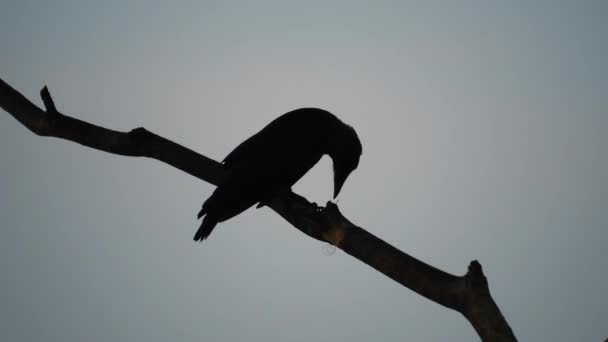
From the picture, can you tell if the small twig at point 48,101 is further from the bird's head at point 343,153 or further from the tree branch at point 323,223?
the bird's head at point 343,153

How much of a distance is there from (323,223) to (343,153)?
155 centimetres

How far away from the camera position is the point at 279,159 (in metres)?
4.14

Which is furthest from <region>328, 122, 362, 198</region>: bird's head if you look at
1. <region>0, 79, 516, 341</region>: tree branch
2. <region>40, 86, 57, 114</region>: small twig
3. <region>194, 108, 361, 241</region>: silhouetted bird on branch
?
<region>40, 86, 57, 114</region>: small twig

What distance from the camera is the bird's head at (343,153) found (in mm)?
4262

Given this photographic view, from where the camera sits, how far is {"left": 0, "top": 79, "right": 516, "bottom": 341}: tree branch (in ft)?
7.44

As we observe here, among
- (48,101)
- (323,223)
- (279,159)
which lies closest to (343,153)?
(279,159)

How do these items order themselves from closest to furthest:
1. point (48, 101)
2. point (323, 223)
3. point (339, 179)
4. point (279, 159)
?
point (323, 223) < point (48, 101) < point (279, 159) < point (339, 179)

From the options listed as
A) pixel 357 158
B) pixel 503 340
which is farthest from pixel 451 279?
pixel 357 158

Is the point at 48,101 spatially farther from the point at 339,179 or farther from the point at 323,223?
A: the point at 339,179

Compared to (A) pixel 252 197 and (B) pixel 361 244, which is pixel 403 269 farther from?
(A) pixel 252 197

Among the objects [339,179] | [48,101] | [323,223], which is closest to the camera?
[323,223]

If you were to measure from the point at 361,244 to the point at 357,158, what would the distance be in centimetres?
171

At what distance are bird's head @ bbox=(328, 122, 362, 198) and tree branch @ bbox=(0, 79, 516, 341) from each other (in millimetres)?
737

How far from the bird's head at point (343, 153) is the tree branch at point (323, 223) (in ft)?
2.42
